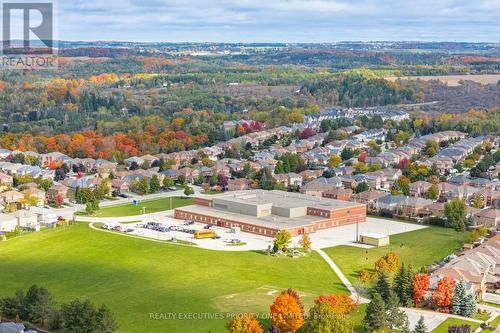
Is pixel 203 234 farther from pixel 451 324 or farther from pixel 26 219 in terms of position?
pixel 451 324

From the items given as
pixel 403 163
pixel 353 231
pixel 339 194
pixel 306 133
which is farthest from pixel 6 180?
pixel 306 133

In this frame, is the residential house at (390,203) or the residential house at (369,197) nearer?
the residential house at (390,203)

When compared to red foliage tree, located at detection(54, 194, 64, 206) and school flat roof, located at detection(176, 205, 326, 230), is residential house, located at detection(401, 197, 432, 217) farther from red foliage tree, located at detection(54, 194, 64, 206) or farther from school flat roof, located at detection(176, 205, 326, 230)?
red foliage tree, located at detection(54, 194, 64, 206)

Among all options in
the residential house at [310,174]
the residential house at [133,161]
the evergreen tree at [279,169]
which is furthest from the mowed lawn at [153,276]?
the residential house at [133,161]

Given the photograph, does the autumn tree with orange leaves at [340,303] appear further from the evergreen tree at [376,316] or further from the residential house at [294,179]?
the residential house at [294,179]

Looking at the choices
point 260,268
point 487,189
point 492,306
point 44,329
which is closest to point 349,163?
point 487,189

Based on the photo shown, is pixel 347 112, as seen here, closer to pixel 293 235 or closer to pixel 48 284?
pixel 293 235
